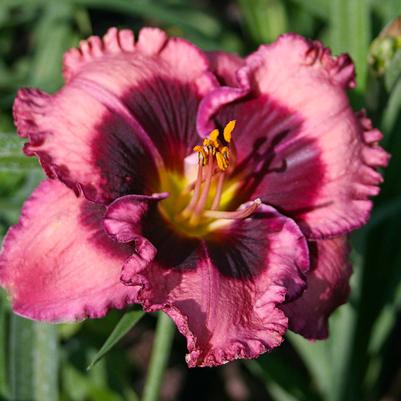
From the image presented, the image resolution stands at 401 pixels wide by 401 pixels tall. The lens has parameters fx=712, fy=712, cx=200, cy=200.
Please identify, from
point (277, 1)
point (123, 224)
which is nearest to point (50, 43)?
point (277, 1)

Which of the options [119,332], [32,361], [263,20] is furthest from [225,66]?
[263,20]

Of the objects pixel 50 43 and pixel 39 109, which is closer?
pixel 39 109

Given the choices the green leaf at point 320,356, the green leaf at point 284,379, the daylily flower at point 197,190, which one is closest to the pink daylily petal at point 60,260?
the daylily flower at point 197,190

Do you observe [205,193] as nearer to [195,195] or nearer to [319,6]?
[195,195]

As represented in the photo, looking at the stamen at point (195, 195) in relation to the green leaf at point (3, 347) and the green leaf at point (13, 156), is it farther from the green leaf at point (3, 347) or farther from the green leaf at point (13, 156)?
the green leaf at point (3, 347)

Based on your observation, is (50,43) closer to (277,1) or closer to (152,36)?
(277,1)

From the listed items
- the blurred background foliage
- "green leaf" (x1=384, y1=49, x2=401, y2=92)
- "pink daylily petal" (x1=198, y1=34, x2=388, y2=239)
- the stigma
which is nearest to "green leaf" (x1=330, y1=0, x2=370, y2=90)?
the blurred background foliage

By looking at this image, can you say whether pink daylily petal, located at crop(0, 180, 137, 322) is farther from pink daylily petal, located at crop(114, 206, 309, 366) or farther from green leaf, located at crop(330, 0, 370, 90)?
green leaf, located at crop(330, 0, 370, 90)

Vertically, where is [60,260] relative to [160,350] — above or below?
above
